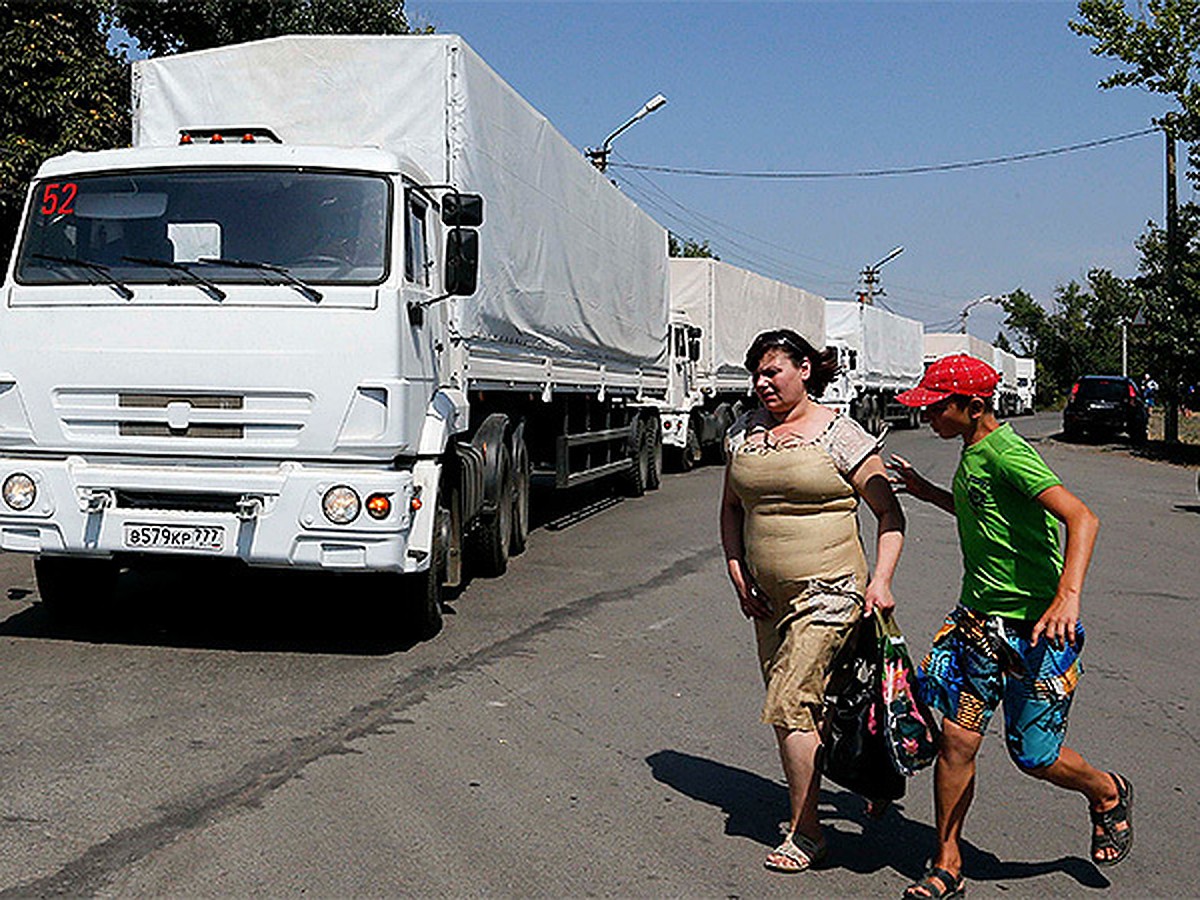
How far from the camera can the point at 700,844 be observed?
5.12m

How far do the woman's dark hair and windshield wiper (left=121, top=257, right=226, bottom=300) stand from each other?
12.8 feet

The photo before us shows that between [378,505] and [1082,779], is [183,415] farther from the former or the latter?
[1082,779]

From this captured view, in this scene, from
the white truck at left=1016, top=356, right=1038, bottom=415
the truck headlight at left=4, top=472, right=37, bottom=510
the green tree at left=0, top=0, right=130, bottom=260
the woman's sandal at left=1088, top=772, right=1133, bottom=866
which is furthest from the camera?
the white truck at left=1016, top=356, right=1038, bottom=415

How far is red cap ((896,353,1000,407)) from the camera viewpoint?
4574mm

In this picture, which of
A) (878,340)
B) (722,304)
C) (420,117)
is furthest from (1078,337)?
(420,117)

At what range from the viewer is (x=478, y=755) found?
624 cm

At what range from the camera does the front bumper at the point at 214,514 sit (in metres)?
7.79

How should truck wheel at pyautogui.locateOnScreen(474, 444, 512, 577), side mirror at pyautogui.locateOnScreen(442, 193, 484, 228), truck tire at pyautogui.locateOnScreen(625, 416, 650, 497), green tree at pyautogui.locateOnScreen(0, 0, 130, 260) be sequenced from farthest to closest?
truck tire at pyautogui.locateOnScreen(625, 416, 650, 497) → green tree at pyautogui.locateOnScreen(0, 0, 130, 260) → truck wheel at pyautogui.locateOnScreen(474, 444, 512, 577) → side mirror at pyautogui.locateOnScreen(442, 193, 484, 228)

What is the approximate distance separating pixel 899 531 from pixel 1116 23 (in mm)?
29626

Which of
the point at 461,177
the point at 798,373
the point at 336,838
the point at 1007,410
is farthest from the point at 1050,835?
the point at 1007,410

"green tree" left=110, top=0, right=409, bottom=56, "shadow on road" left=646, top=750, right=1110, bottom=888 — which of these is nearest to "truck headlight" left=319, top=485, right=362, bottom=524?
"shadow on road" left=646, top=750, right=1110, bottom=888

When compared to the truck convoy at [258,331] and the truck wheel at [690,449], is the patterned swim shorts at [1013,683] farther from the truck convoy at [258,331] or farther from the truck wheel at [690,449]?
the truck wheel at [690,449]

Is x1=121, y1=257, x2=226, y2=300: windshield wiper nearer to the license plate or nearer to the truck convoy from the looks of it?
the truck convoy

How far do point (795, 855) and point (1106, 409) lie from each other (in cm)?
3585
